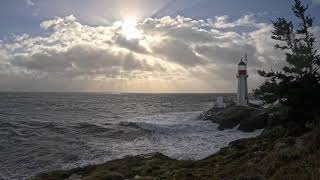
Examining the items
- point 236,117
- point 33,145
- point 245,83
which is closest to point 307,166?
point 33,145

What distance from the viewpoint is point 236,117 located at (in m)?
45.4

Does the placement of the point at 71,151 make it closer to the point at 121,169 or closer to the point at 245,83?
the point at 121,169

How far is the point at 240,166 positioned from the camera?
1535 cm

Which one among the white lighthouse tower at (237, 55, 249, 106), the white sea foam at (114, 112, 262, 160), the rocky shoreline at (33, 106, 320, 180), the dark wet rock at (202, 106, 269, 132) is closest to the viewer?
the rocky shoreline at (33, 106, 320, 180)

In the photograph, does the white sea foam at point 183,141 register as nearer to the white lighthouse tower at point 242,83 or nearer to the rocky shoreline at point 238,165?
the rocky shoreline at point 238,165

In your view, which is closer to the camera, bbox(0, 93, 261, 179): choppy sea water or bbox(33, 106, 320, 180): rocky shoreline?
bbox(33, 106, 320, 180): rocky shoreline

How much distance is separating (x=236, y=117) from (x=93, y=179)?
1176 inches

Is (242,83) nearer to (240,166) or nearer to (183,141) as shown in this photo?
(183,141)

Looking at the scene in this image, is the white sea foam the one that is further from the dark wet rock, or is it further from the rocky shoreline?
the rocky shoreline

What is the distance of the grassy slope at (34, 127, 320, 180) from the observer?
10.5 metres

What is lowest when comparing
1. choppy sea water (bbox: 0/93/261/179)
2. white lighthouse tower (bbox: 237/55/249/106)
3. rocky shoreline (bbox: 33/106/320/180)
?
choppy sea water (bbox: 0/93/261/179)

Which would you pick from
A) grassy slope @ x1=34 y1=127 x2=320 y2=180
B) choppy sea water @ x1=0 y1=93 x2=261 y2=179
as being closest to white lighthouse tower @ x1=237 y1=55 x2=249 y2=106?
choppy sea water @ x1=0 y1=93 x2=261 y2=179

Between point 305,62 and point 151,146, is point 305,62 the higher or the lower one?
the higher one

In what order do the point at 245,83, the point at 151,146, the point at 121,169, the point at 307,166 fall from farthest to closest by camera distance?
the point at 245,83, the point at 151,146, the point at 121,169, the point at 307,166
